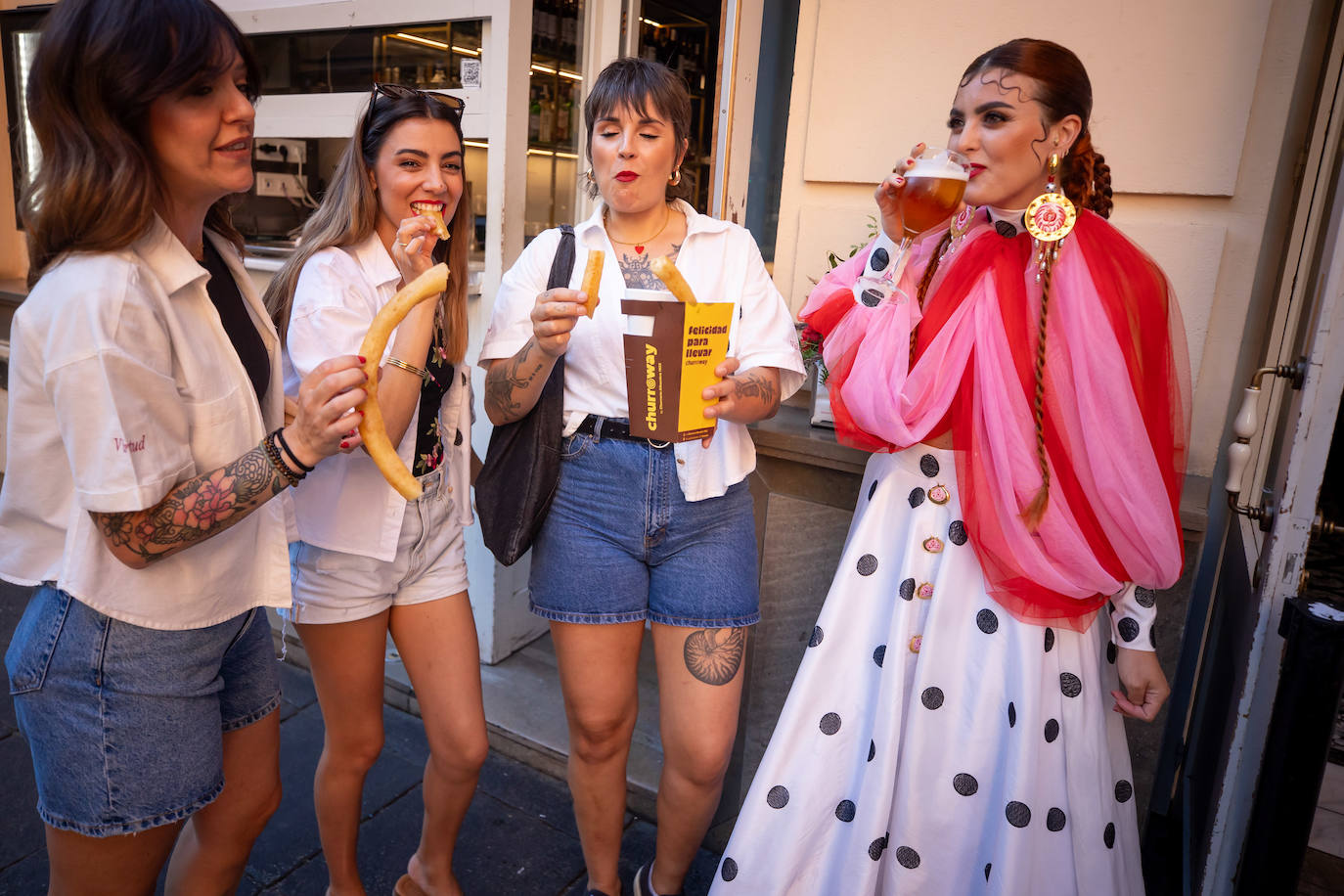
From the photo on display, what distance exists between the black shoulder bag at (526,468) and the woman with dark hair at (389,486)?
14 cm

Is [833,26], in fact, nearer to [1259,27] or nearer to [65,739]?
[1259,27]

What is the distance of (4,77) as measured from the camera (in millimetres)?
5496

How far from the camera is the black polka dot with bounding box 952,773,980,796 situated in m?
1.87

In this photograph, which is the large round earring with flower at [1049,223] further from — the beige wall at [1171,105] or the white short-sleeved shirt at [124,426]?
the white short-sleeved shirt at [124,426]

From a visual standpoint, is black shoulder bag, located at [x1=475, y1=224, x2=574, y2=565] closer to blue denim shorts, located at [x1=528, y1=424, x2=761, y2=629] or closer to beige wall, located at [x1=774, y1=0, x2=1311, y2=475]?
blue denim shorts, located at [x1=528, y1=424, x2=761, y2=629]

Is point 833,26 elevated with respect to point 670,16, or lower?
lower

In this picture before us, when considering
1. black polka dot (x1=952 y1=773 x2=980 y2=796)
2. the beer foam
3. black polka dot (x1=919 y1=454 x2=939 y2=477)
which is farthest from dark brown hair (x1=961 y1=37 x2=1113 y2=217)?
black polka dot (x1=952 y1=773 x2=980 y2=796)

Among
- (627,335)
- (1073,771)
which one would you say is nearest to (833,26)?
(627,335)

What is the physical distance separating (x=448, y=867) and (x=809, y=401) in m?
1.90

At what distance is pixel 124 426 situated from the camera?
54.0 inches

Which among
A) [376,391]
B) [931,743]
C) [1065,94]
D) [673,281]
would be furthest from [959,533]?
[376,391]

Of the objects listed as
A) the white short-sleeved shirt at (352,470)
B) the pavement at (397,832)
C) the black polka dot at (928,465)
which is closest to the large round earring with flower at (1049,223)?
the black polka dot at (928,465)

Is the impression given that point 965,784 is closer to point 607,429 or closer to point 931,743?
point 931,743

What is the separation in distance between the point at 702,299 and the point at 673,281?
0.48 m
